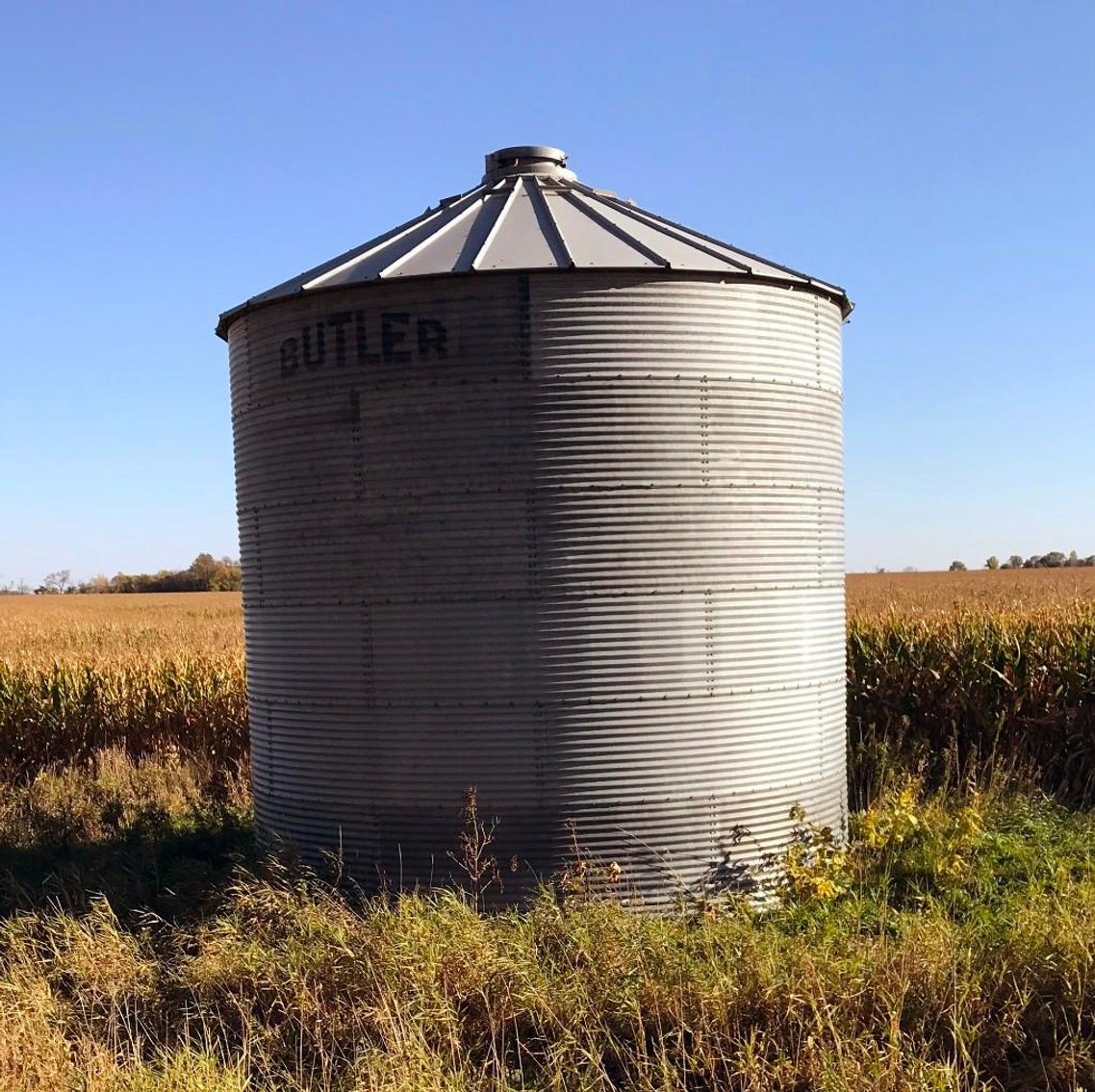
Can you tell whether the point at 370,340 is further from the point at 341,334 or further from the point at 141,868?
the point at 141,868

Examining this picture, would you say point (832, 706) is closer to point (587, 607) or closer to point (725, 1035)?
point (587, 607)

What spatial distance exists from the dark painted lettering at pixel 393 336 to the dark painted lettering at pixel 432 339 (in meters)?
0.10

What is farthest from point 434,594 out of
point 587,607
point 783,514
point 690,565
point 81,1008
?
point 81,1008

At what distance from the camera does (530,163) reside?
8.51 metres

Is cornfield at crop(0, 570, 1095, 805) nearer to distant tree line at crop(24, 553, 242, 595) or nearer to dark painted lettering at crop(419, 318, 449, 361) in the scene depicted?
dark painted lettering at crop(419, 318, 449, 361)

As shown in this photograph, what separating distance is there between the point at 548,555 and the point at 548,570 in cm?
9

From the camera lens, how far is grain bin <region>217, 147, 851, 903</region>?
21.4ft

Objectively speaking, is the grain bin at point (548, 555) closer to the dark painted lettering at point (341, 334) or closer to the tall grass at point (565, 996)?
the dark painted lettering at point (341, 334)

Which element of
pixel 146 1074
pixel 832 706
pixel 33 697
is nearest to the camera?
pixel 146 1074

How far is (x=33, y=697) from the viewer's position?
47.8 feet

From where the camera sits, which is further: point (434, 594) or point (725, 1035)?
point (434, 594)

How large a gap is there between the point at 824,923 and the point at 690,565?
7.29 ft

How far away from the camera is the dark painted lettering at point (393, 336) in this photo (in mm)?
6695

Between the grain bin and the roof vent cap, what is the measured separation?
1469mm
